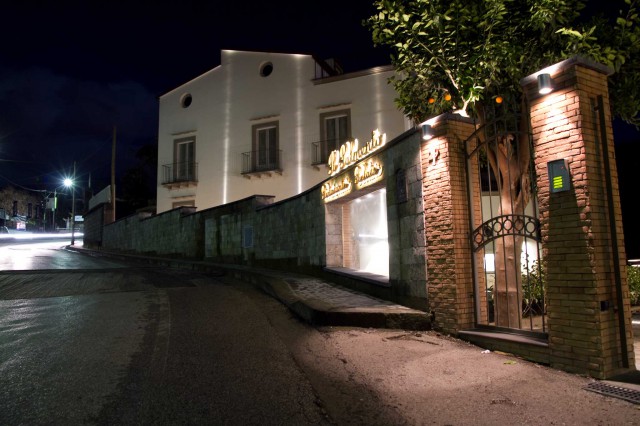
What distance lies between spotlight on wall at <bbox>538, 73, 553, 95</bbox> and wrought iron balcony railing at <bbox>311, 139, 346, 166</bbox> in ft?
44.7

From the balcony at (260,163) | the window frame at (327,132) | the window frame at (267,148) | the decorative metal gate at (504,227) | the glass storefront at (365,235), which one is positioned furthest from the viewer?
the window frame at (267,148)

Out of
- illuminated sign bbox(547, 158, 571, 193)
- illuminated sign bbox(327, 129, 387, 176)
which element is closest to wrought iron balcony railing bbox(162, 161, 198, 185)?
illuminated sign bbox(327, 129, 387, 176)

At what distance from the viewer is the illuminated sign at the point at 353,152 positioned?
30.8 feet

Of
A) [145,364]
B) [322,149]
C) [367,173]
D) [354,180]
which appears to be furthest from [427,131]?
[322,149]

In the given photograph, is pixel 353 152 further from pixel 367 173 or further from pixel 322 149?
pixel 322 149

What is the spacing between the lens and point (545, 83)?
5.00 metres

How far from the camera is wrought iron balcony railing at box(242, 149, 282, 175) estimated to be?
1970 cm

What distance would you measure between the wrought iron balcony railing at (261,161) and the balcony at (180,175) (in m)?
3.11

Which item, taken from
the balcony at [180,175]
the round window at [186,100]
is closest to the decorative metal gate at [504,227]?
the balcony at [180,175]

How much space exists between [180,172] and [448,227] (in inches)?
732

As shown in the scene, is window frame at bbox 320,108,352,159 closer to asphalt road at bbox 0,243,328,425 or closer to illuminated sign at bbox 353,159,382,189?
illuminated sign at bbox 353,159,382,189

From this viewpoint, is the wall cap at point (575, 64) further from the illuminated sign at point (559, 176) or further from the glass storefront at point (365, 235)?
the glass storefront at point (365, 235)

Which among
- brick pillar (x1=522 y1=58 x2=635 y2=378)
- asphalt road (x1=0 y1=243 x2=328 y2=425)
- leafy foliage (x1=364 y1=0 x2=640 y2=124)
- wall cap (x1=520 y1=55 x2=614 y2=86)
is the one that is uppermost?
leafy foliage (x1=364 y1=0 x2=640 y2=124)

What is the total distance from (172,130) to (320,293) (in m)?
16.7
